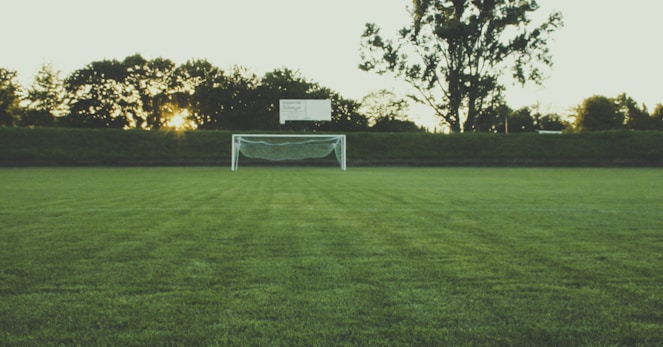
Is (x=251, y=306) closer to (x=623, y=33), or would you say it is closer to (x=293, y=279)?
(x=293, y=279)

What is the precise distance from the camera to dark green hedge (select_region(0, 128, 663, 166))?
29812mm

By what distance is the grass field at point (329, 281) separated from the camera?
6.87 ft

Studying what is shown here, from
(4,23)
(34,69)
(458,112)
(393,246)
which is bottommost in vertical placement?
(393,246)

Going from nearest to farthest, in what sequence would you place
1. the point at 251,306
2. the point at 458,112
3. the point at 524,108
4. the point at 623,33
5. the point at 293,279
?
1. the point at 251,306
2. the point at 293,279
3. the point at 623,33
4. the point at 458,112
5. the point at 524,108

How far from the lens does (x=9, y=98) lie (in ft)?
143

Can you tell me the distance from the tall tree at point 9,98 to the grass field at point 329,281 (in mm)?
48172

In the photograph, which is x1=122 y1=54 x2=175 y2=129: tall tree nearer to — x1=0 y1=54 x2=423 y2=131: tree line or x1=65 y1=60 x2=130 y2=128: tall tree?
x1=0 y1=54 x2=423 y2=131: tree line

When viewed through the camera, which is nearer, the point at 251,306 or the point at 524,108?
the point at 251,306

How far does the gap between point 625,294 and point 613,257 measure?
1180mm

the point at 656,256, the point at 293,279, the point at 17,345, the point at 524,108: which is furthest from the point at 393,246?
the point at 524,108

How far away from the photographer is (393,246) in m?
4.16

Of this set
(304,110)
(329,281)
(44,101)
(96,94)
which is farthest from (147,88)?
(329,281)

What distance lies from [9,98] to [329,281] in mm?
53580

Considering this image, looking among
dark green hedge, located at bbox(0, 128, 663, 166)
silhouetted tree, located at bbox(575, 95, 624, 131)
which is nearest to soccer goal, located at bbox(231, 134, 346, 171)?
dark green hedge, located at bbox(0, 128, 663, 166)
